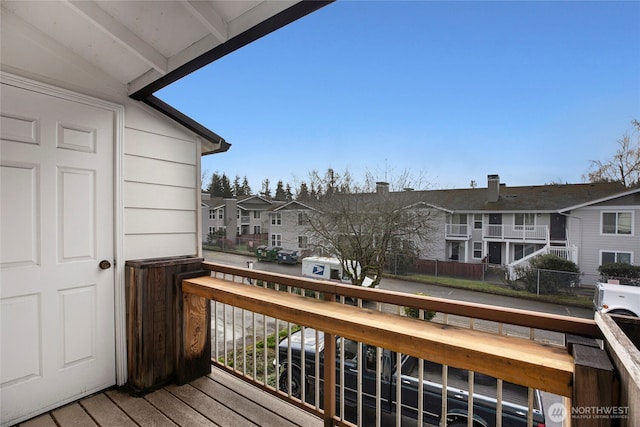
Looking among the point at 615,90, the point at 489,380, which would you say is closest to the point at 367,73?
the point at 615,90

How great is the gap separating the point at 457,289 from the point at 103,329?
35.3 ft

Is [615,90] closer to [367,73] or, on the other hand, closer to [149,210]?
[367,73]

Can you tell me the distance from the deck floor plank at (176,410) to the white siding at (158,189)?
893 millimetres

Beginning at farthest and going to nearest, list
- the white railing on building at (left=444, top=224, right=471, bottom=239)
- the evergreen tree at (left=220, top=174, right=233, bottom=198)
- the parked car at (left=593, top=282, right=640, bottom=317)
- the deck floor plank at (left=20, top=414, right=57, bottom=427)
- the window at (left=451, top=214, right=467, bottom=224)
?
the evergreen tree at (left=220, top=174, right=233, bottom=198) → the window at (left=451, top=214, right=467, bottom=224) → the white railing on building at (left=444, top=224, right=471, bottom=239) → the parked car at (left=593, top=282, right=640, bottom=317) → the deck floor plank at (left=20, top=414, right=57, bottom=427)

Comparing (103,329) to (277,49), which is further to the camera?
(277,49)

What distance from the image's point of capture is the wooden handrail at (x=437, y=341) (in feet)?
2.78

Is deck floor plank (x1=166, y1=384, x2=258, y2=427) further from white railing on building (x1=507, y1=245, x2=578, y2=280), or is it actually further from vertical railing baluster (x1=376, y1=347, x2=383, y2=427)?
white railing on building (x1=507, y1=245, x2=578, y2=280)

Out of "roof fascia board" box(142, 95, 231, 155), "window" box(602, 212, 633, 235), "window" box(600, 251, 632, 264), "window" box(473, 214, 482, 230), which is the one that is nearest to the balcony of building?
"roof fascia board" box(142, 95, 231, 155)

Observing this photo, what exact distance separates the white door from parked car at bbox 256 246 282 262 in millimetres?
11689

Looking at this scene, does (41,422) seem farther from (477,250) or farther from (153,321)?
(477,250)

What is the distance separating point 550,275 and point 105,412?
11012mm

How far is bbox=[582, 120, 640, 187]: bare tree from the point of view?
Result: 8.23m

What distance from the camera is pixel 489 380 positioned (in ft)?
11.1

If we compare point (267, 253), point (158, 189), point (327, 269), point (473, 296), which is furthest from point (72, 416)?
point (267, 253)
